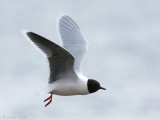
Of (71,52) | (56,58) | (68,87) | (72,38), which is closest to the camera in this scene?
(56,58)

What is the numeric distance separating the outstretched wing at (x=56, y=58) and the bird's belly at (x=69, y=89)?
0.13 meters

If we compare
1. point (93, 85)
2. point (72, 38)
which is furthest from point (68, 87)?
point (72, 38)

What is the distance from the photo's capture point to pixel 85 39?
327 inches

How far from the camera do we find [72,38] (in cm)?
822

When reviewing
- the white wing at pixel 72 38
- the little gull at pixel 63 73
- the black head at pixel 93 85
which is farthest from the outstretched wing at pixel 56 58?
the white wing at pixel 72 38

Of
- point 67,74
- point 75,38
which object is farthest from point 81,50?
point 67,74

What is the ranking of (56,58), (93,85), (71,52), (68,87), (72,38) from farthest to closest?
(72,38) < (71,52) < (93,85) < (68,87) < (56,58)

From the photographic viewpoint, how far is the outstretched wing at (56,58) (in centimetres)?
636

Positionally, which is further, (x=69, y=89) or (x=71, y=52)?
(x=71, y=52)

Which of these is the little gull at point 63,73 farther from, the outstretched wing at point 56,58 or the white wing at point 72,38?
the white wing at point 72,38

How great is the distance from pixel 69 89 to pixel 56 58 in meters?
0.55

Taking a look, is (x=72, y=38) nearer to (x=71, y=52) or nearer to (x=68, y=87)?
(x=71, y=52)

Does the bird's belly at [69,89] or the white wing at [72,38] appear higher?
the white wing at [72,38]

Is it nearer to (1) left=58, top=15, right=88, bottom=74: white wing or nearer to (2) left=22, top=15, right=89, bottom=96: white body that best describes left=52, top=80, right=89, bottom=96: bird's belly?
(2) left=22, top=15, right=89, bottom=96: white body
